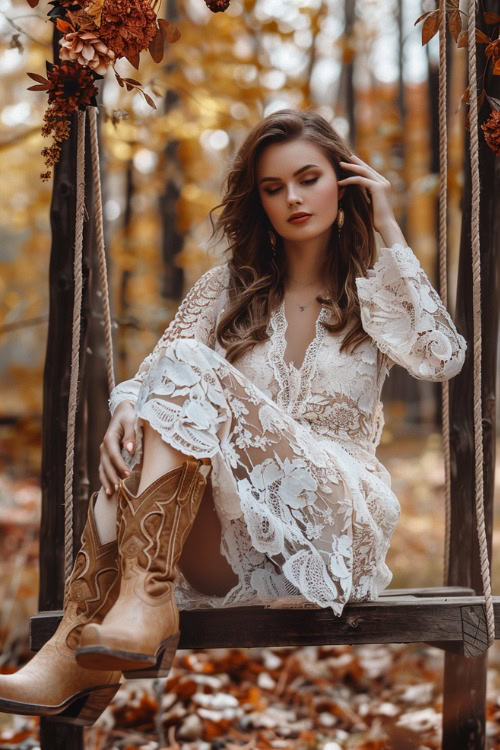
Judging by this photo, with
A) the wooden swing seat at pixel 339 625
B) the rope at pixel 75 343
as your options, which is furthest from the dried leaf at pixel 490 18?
the wooden swing seat at pixel 339 625

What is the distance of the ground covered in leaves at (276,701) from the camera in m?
3.33

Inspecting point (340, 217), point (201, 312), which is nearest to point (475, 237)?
point (340, 217)

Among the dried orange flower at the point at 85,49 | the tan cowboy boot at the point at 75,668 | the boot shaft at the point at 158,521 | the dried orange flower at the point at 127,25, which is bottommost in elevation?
the tan cowboy boot at the point at 75,668

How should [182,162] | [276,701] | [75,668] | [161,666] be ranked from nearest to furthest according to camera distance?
[161,666] → [75,668] → [276,701] → [182,162]

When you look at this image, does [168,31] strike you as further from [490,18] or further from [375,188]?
[490,18]

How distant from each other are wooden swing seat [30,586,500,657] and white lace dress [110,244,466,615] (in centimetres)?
5

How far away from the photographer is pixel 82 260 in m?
2.65

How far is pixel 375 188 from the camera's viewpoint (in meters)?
2.61

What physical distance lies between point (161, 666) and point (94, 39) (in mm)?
1608

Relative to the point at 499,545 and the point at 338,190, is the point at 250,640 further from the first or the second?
the point at 499,545

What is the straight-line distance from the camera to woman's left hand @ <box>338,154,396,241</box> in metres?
2.57

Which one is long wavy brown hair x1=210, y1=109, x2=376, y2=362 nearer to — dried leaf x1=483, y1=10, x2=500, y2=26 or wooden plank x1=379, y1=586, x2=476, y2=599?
dried leaf x1=483, y1=10, x2=500, y2=26

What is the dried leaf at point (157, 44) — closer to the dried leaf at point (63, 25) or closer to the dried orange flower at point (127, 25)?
the dried orange flower at point (127, 25)

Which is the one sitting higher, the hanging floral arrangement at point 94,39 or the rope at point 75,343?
the hanging floral arrangement at point 94,39
